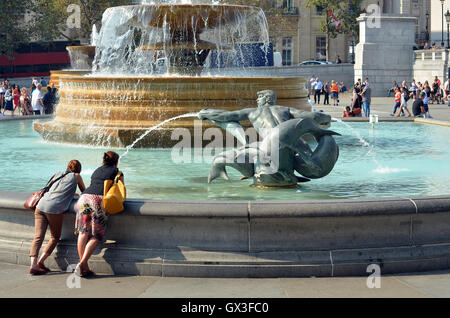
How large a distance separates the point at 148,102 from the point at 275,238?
7350 millimetres

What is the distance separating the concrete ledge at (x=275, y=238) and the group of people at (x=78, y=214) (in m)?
0.21

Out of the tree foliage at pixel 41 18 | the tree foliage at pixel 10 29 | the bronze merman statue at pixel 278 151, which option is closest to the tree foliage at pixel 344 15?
the tree foliage at pixel 41 18

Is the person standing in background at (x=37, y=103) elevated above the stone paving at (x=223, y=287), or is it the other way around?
the person standing in background at (x=37, y=103)

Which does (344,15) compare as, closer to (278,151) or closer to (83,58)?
(83,58)

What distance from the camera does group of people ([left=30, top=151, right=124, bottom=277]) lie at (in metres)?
6.88

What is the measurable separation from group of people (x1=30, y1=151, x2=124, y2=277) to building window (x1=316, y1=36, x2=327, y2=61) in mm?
68763

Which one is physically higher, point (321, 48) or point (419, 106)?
point (321, 48)

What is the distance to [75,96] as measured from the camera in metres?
14.5

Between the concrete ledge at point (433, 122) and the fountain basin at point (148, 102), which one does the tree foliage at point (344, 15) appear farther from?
the fountain basin at point (148, 102)

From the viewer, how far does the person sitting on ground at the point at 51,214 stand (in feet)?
23.1

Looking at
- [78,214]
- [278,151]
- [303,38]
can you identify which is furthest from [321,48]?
[78,214]

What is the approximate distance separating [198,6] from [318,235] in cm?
1013

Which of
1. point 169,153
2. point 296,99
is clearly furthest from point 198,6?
point 169,153

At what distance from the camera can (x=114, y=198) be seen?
6.83 metres
